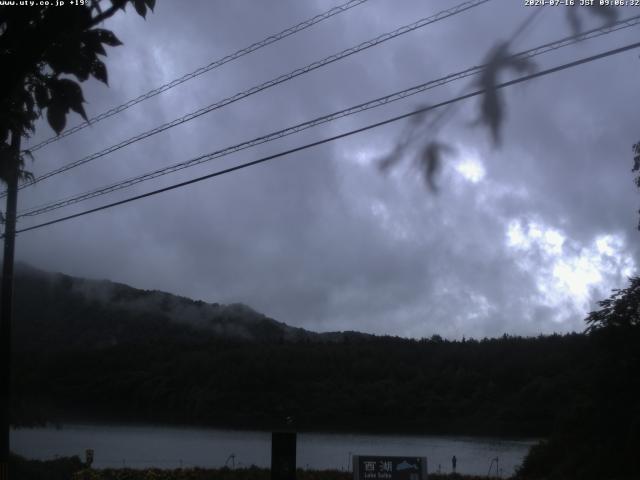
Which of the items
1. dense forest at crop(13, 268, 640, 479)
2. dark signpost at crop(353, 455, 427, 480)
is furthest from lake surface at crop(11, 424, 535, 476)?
dark signpost at crop(353, 455, 427, 480)

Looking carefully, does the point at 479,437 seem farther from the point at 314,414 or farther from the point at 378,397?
the point at 314,414

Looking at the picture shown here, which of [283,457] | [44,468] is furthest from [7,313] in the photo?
[283,457]

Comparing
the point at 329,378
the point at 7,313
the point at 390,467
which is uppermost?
the point at 7,313

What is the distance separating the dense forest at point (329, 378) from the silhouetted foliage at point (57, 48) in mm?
18191

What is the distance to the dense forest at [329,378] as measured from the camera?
76.4 ft

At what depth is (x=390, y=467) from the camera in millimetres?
14648

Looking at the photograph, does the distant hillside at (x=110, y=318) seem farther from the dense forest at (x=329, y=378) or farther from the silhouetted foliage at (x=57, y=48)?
the silhouetted foliage at (x=57, y=48)

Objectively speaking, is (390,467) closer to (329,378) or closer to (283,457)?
(283,457)

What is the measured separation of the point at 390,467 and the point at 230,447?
74.5 feet

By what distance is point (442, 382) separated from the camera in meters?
43.0

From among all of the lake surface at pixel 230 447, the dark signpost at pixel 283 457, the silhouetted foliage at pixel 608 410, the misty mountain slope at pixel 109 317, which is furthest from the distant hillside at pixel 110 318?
the silhouetted foliage at pixel 608 410

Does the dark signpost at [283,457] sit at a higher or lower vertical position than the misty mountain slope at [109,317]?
lower

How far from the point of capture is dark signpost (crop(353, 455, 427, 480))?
47.9 feet

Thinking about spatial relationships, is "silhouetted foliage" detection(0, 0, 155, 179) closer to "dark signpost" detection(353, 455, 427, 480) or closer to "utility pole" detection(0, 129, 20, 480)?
"dark signpost" detection(353, 455, 427, 480)
